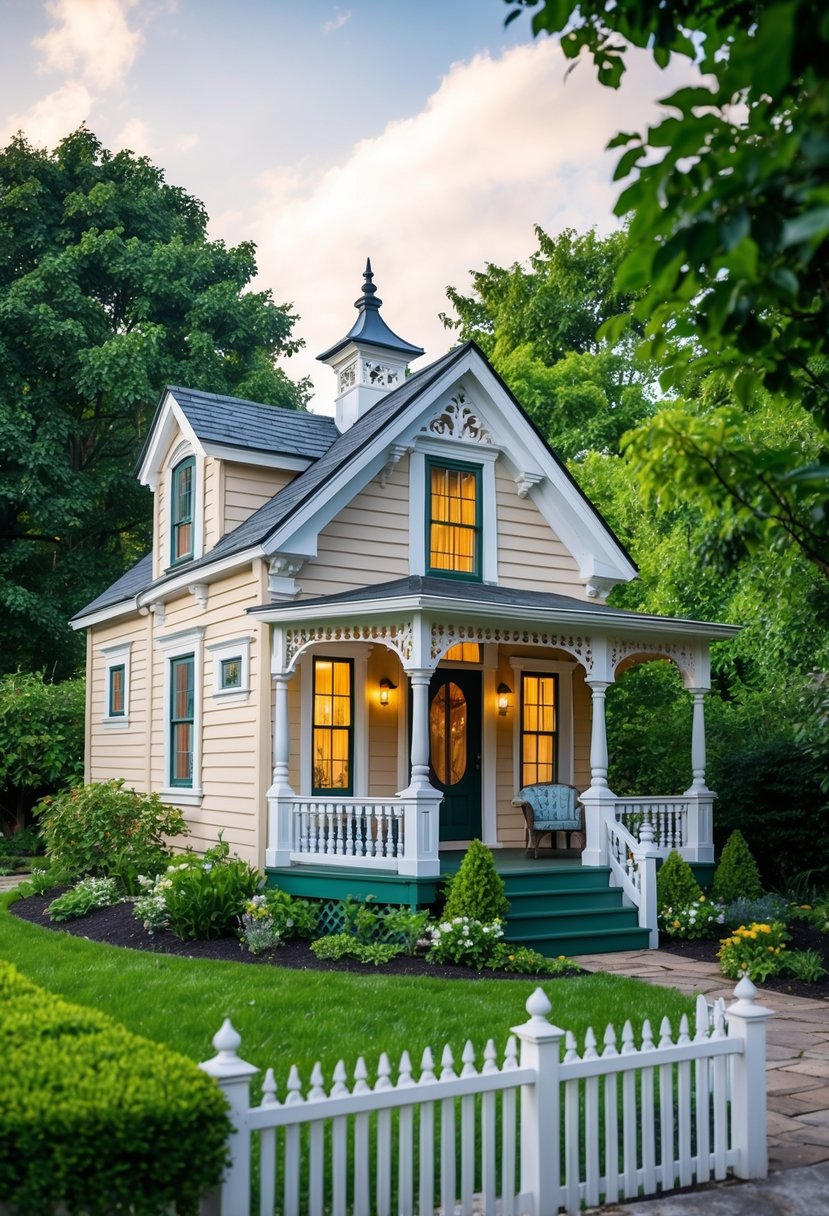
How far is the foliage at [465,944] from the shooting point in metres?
9.73

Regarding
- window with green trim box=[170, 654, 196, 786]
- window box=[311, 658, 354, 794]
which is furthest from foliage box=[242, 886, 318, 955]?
window with green trim box=[170, 654, 196, 786]

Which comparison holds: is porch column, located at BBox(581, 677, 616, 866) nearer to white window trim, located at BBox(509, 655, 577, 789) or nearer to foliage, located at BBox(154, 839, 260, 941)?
white window trim, located at BBox(509, 655, 577, 789)

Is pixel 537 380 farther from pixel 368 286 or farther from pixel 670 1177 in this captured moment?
pixel 670 1177

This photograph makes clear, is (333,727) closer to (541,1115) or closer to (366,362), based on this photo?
(366,362)

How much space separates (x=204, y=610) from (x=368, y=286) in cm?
583

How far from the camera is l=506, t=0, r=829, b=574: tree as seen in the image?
8.66ft

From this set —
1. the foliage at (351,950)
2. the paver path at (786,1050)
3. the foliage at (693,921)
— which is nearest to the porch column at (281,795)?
the foliage at (351,950)

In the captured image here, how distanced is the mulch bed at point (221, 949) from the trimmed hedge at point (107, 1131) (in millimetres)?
5500

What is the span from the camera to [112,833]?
13.6 m

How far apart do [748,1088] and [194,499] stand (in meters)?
11.3

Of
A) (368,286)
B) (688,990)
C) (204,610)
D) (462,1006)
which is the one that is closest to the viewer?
A: (462,1006)

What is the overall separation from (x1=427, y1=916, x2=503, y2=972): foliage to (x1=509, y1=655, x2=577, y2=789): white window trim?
4477 mm

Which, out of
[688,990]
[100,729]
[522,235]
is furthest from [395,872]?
[522,235]

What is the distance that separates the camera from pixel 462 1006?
7844 millimetres
